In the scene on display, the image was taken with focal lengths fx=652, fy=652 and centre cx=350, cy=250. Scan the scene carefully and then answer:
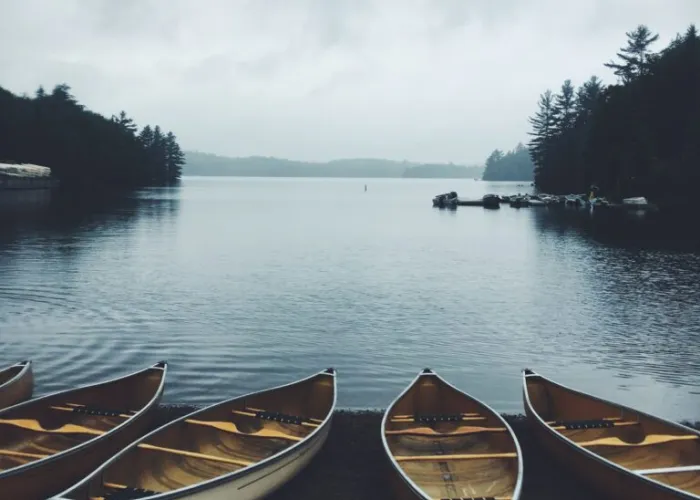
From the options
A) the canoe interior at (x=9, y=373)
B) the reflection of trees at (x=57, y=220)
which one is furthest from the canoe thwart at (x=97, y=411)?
the reflection of trees at (x=57, y=220)

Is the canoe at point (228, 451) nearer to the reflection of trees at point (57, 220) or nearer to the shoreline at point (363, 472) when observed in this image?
the shoreline at point (363, 472)

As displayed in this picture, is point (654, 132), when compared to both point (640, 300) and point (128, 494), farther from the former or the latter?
point (128, 494)

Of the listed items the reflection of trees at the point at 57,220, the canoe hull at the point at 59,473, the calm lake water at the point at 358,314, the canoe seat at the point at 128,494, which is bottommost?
the calm lake water at the point at 358,314

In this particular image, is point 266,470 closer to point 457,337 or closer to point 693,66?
point 457,337

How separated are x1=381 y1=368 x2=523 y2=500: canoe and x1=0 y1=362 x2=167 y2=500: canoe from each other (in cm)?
449

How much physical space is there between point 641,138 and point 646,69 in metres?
20.7

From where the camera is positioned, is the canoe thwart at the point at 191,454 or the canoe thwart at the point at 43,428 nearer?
the canoe thwart at the point at 191,454

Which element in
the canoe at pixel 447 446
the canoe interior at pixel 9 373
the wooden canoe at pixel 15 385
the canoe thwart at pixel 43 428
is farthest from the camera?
the canoe interior at pixel 9 373

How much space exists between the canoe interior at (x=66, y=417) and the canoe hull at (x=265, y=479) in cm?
313

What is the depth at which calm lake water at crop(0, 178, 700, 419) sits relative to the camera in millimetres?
17734

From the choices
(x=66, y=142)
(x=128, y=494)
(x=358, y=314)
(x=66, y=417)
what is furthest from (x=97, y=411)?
(x=66, y=142)

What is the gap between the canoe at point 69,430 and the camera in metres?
9.27

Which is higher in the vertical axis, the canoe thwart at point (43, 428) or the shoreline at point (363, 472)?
the canoe thwart at point (43, 428)

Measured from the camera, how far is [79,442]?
1088 cm
